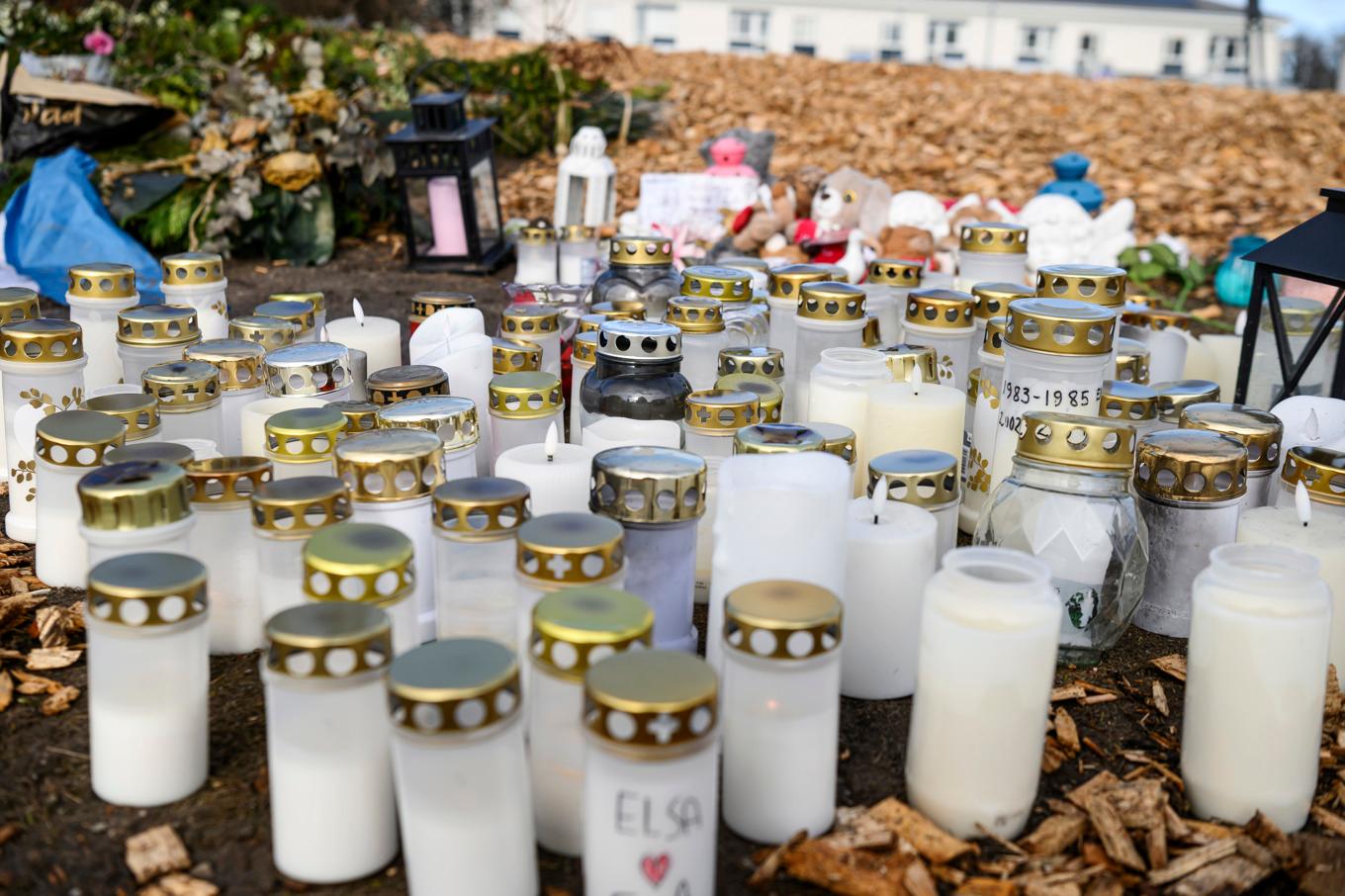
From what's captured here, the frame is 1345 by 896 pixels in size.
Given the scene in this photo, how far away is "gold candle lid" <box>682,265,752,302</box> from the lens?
10.7 ft

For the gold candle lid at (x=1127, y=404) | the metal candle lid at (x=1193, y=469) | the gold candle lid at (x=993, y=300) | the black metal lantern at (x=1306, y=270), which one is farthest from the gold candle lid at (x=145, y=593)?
the black metal lantern at (x=1306, y=270)

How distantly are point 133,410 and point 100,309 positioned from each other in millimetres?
806

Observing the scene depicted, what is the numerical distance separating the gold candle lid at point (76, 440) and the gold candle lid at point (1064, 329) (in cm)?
181

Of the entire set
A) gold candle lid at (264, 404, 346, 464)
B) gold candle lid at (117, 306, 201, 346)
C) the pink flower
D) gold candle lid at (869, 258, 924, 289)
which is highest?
the pink flower

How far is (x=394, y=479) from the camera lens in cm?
209

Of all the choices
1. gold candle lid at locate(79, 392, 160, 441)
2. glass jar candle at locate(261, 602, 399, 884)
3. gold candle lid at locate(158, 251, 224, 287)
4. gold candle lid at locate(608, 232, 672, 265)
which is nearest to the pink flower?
gold candle lid at locate(158, 251, 224, 287)

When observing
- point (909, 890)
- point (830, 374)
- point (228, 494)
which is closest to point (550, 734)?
point (909, 890)

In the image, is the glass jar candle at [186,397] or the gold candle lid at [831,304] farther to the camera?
the gold candle lid at [831,304]

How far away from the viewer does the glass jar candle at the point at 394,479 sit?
82.1 inches

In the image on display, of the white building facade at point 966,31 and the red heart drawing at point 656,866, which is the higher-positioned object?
the white building facade at point 966,31

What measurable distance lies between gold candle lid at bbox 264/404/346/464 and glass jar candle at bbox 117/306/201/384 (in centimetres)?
70

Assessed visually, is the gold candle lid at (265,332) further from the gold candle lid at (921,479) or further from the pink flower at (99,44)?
the pink flower at (99,44)

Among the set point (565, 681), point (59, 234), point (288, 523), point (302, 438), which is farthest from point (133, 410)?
point (59, 234)

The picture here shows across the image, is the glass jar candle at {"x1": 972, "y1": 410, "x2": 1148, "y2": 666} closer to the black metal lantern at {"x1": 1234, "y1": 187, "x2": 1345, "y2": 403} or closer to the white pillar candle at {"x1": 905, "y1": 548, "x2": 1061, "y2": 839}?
the white pillar candle at {"x1": 905, "y1": 548, "x2": 1061, "y2": 839}
